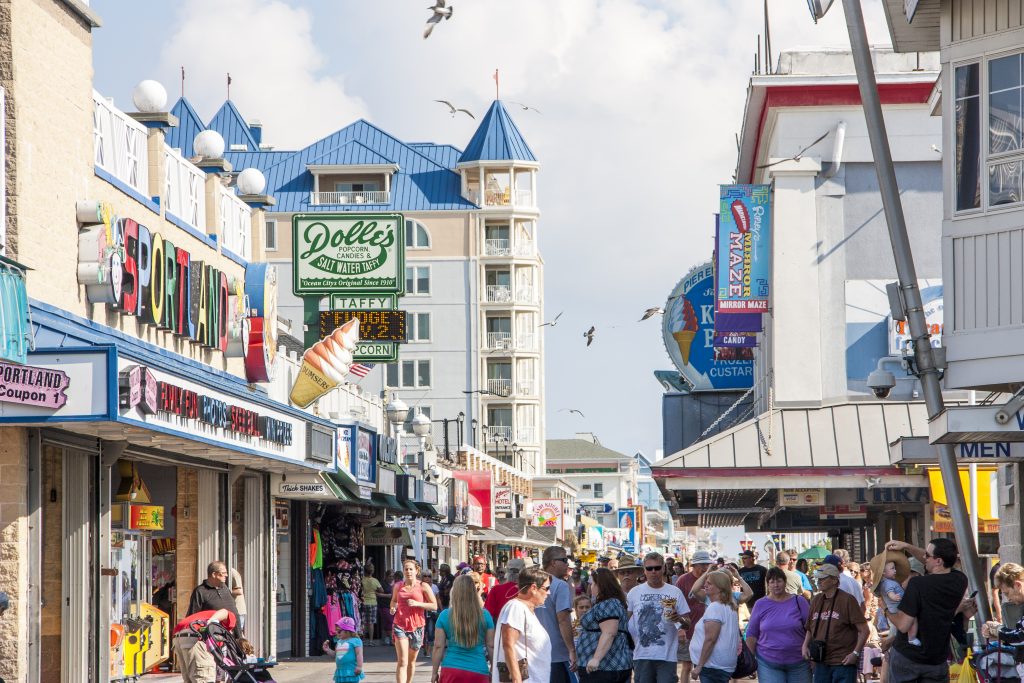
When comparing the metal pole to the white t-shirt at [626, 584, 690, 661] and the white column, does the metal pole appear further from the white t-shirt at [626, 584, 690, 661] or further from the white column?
the white column

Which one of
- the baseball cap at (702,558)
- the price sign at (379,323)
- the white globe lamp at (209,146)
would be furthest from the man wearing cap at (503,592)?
the price sign at (379,323)

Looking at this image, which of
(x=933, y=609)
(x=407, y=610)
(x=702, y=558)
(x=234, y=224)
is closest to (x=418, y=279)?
(x=234, y=224)

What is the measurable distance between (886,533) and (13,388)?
29.4 meters

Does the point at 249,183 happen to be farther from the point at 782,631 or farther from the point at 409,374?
the point at 409,374

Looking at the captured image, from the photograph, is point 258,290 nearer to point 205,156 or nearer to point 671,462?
point 205,156

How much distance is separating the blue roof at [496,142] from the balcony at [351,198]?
525 cm

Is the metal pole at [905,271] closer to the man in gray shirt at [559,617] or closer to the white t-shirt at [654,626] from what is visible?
the white t-shirt at [654,626]

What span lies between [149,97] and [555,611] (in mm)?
9300

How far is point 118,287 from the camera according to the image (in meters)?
17.8

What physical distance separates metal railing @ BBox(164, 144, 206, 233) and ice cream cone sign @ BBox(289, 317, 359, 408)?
2.82 meters

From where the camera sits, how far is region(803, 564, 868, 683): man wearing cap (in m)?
13.8

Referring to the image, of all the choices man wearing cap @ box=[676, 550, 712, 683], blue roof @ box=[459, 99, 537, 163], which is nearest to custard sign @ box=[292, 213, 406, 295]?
man wearing cap @ box=[676, 550, 712, 683]

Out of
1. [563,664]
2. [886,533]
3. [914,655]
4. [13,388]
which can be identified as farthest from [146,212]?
[886,533]

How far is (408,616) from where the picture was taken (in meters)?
19.7
